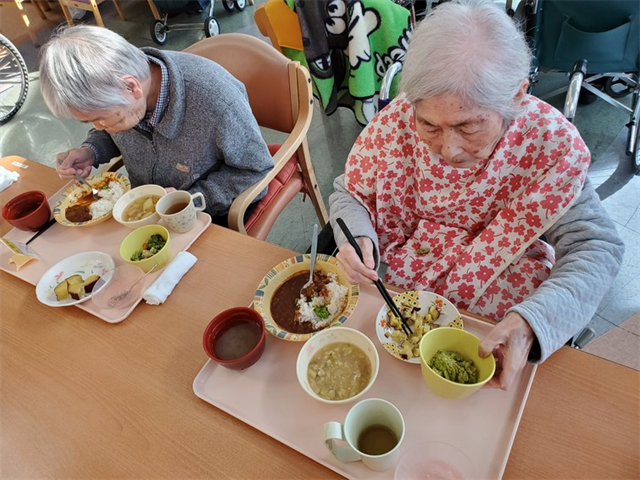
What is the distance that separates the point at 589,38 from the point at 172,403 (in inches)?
98.5

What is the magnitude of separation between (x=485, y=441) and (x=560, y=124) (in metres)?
0.76

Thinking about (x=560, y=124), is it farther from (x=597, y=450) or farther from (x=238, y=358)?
(x=238, y=358)

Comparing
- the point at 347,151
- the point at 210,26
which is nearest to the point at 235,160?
the point at 347,151

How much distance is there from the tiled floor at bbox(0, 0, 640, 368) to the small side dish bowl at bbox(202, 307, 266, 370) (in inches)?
57.6

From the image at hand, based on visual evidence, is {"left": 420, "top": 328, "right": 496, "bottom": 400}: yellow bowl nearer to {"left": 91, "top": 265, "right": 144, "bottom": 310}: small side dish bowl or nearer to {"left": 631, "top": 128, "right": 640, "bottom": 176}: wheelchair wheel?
{"left": 91, "top": 265, "right": 144, "bottom": 310}: small side dish bowl

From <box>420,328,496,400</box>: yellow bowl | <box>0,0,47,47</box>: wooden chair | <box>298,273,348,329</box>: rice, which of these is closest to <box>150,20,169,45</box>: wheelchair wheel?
<box>0,0,47,47</box>: wooden chair

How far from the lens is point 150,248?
1.26 meters

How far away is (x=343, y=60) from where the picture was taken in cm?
246

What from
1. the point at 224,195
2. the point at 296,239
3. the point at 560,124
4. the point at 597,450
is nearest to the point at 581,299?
the point at 597,450

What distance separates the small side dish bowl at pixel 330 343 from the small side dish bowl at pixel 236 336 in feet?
0.38

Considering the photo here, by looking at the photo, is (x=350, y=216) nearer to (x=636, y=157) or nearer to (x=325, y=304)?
(x=325, y=304)

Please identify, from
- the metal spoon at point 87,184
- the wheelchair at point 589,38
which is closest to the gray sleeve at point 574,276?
the wheelchair at point 589,38

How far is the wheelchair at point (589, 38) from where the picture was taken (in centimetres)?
206

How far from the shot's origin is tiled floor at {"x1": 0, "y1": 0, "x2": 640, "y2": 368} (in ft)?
6.29
